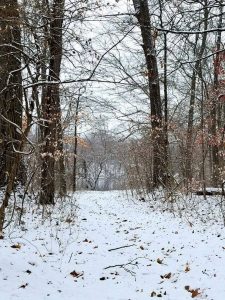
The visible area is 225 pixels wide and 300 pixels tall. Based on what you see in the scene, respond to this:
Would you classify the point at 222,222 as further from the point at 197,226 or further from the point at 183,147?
the point at 183,147

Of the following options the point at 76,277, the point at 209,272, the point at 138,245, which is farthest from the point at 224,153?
the point at 76,277

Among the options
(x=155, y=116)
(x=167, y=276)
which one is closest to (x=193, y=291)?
(x=167, y=276)

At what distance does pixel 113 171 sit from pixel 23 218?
126ft

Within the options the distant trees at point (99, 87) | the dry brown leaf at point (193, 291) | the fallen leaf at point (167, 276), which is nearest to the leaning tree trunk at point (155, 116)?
the distant trees at point (99, 87)

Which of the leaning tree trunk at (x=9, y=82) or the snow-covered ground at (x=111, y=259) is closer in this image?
the snow-covered ground at (x=111, y=259)

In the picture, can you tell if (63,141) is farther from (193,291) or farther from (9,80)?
(193,291)

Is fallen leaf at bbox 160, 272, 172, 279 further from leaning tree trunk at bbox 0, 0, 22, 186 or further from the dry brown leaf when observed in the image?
leaning tree trunk at bbox 0, 0, 22, 186

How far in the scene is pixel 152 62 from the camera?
12594 millimetres

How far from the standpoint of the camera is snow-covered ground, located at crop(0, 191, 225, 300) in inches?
155

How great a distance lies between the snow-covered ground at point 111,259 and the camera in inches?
155

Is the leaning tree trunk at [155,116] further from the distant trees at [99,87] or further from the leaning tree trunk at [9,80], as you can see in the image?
the leaning tree trunk at [9,80]

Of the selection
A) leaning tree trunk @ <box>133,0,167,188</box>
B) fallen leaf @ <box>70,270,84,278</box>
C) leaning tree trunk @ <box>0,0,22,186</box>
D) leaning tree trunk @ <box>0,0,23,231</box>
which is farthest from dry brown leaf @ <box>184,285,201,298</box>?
leaning tree trunk @ <box>133,0,167,188</box>

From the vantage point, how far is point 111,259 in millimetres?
5223

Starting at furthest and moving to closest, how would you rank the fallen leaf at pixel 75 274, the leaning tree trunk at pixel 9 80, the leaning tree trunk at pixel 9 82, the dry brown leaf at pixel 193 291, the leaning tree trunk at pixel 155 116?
the leaning tree trunk at pixel 155 116 < the leaning tree trunk at pixel 9 80 < the leaning tree trunk at pixel 9 82 < the fallen leaf at pixel 75 274 < the dry brown leaf at pixel 193 291
